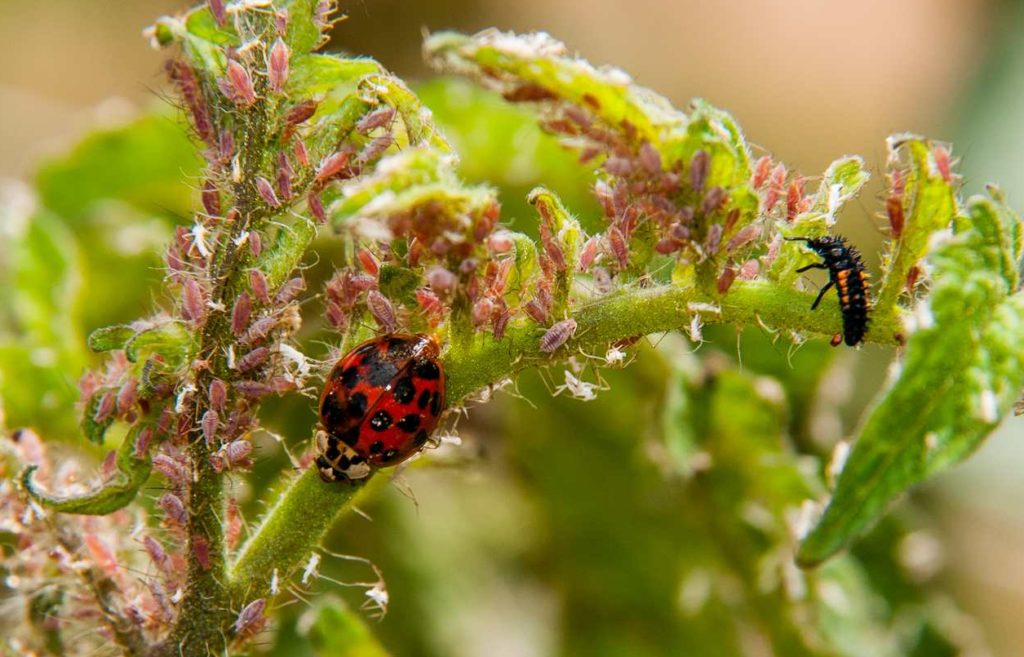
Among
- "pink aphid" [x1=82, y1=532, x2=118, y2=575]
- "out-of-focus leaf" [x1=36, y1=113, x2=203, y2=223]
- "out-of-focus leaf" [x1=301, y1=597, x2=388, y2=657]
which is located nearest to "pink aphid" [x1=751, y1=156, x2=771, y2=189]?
"out-of-focus leaf" [x1=301, y1=597, x2=388, y2=657]

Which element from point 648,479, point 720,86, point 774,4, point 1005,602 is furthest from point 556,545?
point 774,4

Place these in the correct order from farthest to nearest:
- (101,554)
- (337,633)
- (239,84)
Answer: (337,633) → (101,554) → (239,84)

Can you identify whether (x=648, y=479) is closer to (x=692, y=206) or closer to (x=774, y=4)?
(x=692, y=206)

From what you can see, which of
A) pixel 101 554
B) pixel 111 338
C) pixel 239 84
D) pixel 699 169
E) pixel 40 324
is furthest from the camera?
pixel 40 324

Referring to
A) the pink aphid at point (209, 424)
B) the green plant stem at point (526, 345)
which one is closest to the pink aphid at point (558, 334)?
the green plant stem at point (526, 345)

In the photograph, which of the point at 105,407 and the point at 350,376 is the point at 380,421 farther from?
the point at 105,407

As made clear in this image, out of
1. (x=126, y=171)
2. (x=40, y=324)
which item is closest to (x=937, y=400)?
(x=40, y=324)

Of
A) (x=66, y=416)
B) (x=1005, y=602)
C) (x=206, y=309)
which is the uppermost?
(x=206, y=309)
